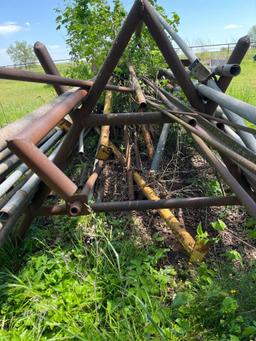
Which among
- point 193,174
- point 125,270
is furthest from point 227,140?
point 193,174

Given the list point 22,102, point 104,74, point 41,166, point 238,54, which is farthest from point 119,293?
point 22,102

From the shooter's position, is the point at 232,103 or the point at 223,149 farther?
the point at 232,103

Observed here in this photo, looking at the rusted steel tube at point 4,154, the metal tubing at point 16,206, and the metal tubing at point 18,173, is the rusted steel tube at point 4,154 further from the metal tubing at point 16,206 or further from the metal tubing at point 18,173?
the metal tubing at point 16,206

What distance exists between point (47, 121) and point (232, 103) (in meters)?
0.96

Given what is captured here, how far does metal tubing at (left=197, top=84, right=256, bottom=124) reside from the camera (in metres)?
1.67

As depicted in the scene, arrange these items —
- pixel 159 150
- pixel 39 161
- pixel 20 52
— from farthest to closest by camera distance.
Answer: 1. pixel 20 52
2. pixel 159 150
3. pixel 39 161

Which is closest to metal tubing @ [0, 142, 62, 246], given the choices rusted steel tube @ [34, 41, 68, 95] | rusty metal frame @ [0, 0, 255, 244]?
rusty metal frame @ [0, 0, 255, 244]

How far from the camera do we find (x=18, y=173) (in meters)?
2.84

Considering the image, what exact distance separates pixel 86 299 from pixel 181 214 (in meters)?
1.30

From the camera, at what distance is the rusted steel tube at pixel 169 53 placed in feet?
7.80

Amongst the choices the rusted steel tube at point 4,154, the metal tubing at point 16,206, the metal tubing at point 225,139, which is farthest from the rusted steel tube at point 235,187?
the rusted steel tube at point 4,154

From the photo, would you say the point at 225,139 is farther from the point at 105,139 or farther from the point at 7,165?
the point at 105,139

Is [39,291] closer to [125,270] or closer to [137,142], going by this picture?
[125,270]

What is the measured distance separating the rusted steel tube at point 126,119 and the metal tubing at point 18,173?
63 centimetres
